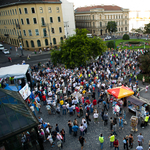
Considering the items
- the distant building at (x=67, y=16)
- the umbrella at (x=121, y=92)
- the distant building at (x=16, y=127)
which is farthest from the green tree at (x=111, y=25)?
A: the distant building at (x=16, y=127)

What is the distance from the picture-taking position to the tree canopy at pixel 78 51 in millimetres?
26438

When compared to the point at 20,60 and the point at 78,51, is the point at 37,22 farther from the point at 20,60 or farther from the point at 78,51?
the point at 78,51

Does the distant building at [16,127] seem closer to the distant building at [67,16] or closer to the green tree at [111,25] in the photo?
the distant building at [67,16]

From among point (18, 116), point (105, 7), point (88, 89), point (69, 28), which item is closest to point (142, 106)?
point (88, 89)

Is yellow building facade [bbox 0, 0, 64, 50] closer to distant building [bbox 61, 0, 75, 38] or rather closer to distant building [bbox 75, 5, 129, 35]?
distant building [bbox 61, 0, 75, 38]

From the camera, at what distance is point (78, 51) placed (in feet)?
86.0

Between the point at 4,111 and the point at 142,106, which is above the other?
the point at 4,111

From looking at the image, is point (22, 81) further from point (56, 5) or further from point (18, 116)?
point (56, 5)

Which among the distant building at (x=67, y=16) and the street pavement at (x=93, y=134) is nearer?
the street pavement at (x=93, y=134)

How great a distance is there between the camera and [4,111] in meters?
9.16

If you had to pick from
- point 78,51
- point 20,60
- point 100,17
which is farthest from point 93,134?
point 100,17

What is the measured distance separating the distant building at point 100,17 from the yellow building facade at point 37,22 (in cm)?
3288

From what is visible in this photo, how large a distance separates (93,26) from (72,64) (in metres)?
59.1

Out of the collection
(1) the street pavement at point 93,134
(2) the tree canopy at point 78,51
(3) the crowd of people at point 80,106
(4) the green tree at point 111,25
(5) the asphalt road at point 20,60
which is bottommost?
(1) the street pavement at point 93,134
